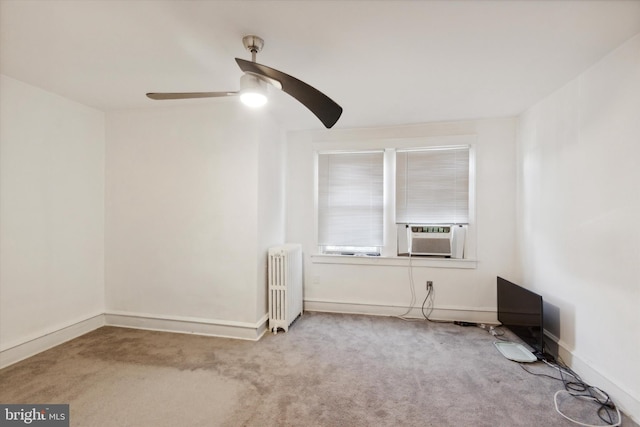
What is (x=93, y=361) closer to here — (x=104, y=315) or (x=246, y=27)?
(x=104, y=315)

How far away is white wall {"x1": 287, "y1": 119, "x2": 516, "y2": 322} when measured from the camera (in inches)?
125

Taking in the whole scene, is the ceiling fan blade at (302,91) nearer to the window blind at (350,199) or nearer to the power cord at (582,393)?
the window blind at (350,199)

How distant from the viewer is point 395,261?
11.2 feet

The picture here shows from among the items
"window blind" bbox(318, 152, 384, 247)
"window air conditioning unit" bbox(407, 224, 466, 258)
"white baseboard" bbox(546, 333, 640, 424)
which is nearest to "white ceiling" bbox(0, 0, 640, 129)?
"window blind" bbox(318, 152, 384, 247)

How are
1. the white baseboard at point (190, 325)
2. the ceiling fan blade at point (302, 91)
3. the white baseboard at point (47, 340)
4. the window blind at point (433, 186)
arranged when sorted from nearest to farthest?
the ceiling fan blade at point (302, 91)
the white baseboard at point (47, 340)
the white baseboard at point (190, 325)
the window blind at point (433, 186)

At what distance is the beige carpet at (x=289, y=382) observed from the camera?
5.67ft

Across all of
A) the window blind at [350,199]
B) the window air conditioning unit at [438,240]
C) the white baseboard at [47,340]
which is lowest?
the white baseboard at [47,340]

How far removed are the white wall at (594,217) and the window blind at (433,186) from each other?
70 centimetres

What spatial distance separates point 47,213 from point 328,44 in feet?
9.54

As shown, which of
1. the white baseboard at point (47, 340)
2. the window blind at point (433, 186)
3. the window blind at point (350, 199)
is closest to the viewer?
the white baseboard at point (47, 340)

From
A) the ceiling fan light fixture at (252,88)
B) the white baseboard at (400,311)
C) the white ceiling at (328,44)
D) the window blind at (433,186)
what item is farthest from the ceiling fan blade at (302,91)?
the white baseboard at (400,311)

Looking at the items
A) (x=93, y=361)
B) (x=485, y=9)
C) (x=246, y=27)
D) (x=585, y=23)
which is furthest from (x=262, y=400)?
(x=585, y=23)

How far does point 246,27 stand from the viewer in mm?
1640

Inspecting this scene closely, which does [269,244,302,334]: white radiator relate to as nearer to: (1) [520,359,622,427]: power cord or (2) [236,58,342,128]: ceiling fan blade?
(2) [236,58,342,128]: ceiling fan blade
